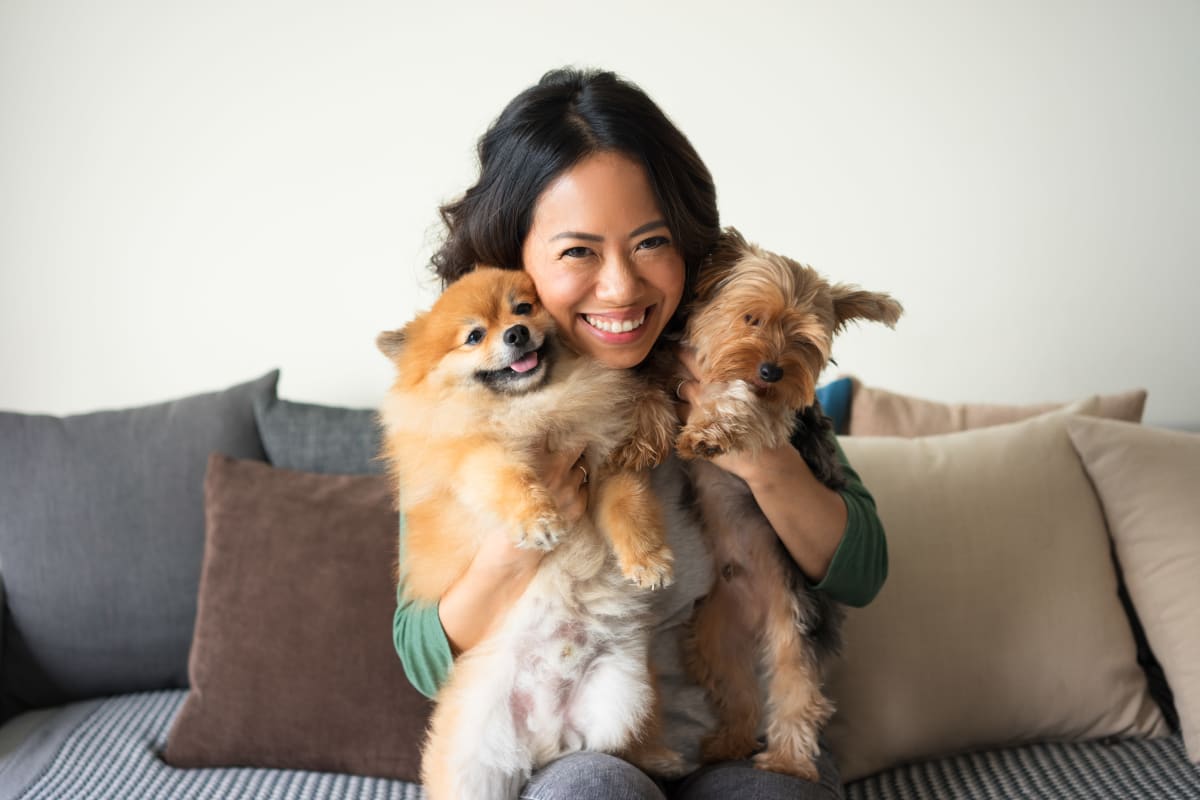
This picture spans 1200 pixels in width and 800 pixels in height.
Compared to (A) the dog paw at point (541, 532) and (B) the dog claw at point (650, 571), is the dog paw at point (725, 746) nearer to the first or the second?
(B) the dog claw at point (650, 571)

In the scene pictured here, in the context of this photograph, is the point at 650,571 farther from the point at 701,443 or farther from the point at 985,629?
the point at 985,629

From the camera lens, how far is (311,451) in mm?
2408

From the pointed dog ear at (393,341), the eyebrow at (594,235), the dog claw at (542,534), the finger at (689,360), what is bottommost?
the dog claw at (542,534)

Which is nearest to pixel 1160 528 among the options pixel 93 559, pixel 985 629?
pixel 985 629

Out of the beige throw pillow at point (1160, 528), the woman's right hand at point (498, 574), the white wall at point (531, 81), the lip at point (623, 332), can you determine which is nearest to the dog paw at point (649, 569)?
the woman's right hand at point (498, 574)

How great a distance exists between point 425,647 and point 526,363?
0.51 meters

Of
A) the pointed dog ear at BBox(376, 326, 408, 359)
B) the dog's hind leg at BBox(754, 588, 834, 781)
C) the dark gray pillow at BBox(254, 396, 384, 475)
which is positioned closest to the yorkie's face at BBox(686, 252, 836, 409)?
the dog's hind leg at BBox(754, 588, 834, 781)

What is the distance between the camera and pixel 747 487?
1642 mm

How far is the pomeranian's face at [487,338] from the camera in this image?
1469 mm

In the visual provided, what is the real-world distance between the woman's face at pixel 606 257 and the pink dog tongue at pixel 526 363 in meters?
0.09

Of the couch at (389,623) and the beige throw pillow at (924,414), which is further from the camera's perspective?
the beige throw pillow at (924,414)

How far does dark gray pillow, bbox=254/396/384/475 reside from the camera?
240 centimetres

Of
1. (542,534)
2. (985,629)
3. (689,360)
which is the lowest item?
(985,629)

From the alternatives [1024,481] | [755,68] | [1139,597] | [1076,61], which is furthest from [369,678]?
[1076,61]
